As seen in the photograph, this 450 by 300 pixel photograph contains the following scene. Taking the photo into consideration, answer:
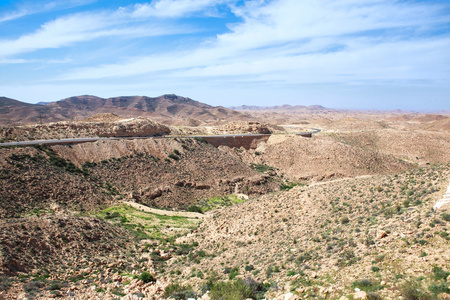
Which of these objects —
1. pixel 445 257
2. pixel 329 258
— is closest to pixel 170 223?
pixel 329 258

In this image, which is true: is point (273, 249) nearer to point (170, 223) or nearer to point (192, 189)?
point (170, 223)

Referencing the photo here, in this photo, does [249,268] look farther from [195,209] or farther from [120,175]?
[120,175]

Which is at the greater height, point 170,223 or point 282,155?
point 282,155

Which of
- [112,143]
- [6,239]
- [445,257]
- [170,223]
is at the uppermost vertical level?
[112,143]

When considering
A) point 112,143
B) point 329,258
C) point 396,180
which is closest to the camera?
point 329,258

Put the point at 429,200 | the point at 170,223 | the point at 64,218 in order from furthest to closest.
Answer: the point at 170,223, the point at 64,218, the point at 429,200

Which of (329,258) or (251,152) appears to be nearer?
(329,258)

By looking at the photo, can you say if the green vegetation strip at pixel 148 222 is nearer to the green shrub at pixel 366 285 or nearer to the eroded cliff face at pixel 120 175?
the eroded cliff face at pixel 120 175

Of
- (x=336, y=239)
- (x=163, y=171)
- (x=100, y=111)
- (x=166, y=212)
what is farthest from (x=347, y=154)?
(x=100, y=111)
